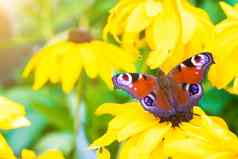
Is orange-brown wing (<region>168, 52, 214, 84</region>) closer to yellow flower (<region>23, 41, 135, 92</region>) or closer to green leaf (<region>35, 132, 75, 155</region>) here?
yellow flower (<region>23, 41, 135, 92</region>)

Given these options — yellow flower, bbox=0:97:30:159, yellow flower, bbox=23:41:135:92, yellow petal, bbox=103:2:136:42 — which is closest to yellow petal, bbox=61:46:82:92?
yellow flower, bbox=23:41:135:92

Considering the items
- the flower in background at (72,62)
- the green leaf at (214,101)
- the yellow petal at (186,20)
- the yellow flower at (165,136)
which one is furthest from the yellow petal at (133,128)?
the green leaf at (214,101)

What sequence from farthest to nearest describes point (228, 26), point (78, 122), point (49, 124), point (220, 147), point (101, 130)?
point (49, 124)
point (101, 130)
point (78, 122)
point (228, 26)
point (220, 147)

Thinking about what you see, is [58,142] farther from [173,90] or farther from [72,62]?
[173,90]

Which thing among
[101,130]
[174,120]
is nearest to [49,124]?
[101,130]

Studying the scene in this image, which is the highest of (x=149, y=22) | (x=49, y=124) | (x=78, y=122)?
(x=149, y=22)

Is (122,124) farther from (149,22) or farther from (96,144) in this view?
(149,22)
